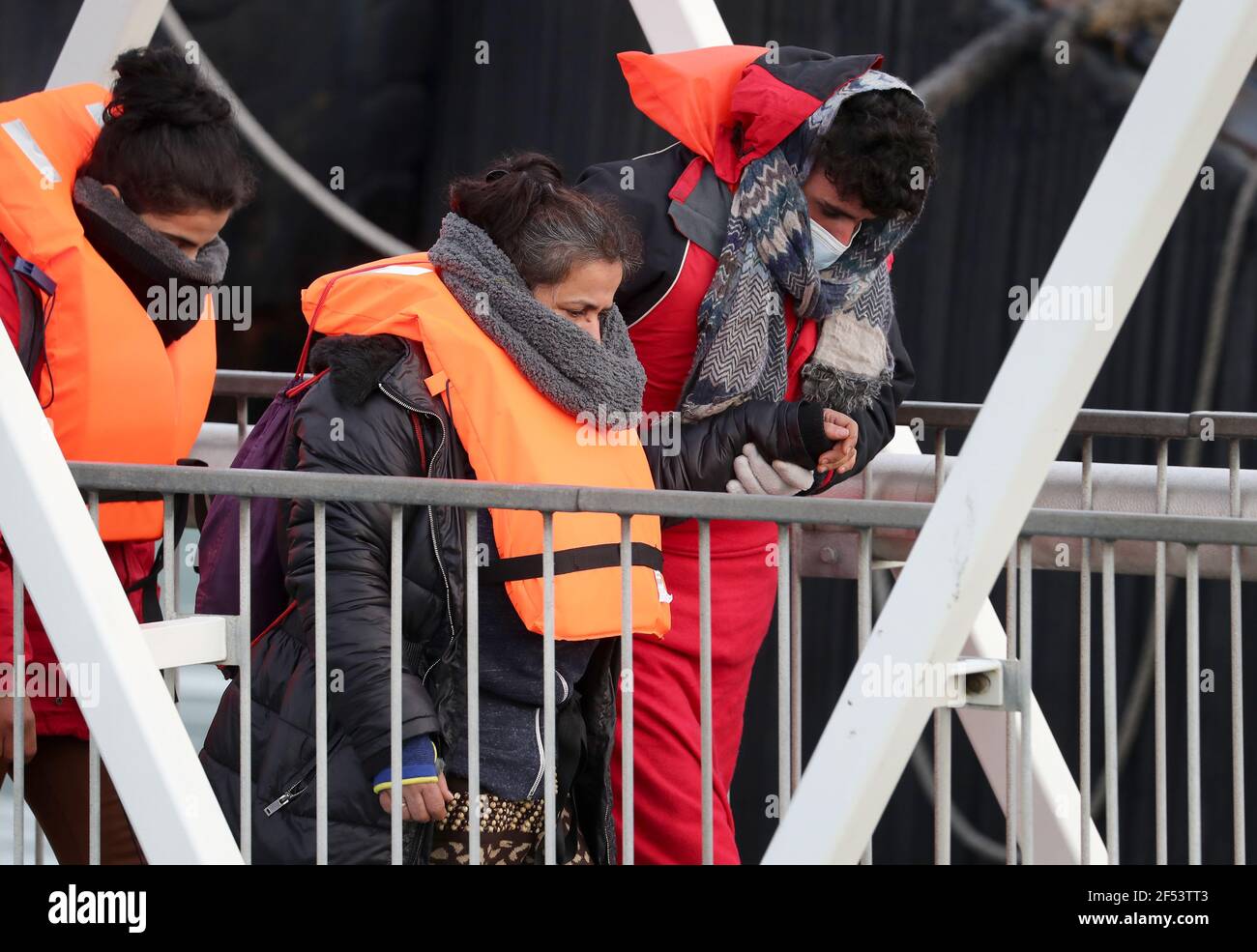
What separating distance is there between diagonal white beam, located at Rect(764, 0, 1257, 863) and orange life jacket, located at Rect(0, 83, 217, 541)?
128 centimetres

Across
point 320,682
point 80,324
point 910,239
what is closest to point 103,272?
point 80,324

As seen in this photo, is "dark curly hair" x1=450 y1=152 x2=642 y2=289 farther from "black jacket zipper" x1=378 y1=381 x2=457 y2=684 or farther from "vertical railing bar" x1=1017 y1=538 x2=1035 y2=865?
"vertical railing bar" x1=1017 y1=538 x2=1035 y2=865

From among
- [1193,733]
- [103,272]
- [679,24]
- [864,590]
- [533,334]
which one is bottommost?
[1193,733]

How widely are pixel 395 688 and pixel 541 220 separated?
746 mm

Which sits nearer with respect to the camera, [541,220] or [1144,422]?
[541,220]

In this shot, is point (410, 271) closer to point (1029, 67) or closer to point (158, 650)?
point (158, 650)

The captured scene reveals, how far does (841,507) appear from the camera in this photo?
7.29ft

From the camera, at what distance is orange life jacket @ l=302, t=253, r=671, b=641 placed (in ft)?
8.02

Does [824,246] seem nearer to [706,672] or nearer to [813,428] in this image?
[813,428]

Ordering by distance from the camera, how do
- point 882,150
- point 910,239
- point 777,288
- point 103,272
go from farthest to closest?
point 910,239
point 777,288
point 882,150
point 103,272

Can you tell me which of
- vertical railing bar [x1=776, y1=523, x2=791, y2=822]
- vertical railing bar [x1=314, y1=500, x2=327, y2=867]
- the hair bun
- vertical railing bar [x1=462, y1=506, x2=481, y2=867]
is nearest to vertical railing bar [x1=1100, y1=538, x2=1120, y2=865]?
vertical railing bar [x1=776, y1=523, x2=791, y2=822]

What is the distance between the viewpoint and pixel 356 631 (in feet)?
7.93

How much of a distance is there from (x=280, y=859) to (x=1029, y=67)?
4.29 meters
